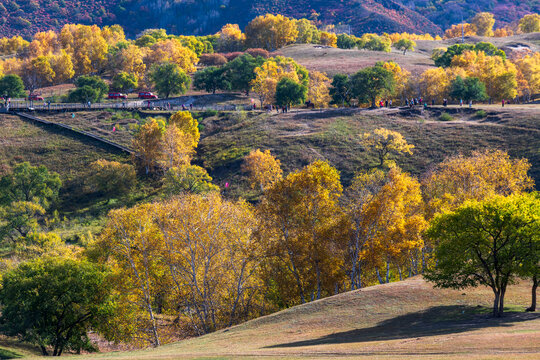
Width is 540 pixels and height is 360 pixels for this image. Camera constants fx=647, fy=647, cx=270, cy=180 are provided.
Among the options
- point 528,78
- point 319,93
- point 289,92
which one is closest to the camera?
point 289,92

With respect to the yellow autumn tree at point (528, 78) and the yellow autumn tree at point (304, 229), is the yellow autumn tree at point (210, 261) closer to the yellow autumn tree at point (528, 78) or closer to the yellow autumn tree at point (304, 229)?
the yellow autumn tree at point (304, 229)

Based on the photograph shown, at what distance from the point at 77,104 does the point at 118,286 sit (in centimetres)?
9802

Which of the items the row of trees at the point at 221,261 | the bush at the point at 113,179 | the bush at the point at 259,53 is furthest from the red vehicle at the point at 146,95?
the row of trees at the point at 221,261

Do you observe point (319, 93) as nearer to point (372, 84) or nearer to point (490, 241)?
point (372, 84)

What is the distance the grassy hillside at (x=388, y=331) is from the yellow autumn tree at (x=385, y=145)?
2303 inches

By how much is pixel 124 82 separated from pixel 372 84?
68.7 m

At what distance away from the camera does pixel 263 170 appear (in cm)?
10206

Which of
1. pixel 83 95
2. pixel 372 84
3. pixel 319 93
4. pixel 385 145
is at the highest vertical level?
pixel 372 84

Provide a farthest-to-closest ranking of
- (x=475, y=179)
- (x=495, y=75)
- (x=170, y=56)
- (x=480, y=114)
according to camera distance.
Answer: (x=170, y=56) → (x=495, y=75) → (x=480, y=114) → (x=475, y=179)

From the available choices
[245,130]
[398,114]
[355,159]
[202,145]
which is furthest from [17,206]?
[398,114]

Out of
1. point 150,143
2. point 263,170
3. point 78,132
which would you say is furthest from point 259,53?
point 263,170

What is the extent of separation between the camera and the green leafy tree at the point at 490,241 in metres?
40.1

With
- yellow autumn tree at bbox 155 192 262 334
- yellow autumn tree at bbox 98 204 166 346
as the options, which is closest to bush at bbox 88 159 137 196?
yellow autumn tree at bbox 98 204 166 346

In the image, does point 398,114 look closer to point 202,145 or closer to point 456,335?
point 202,145
